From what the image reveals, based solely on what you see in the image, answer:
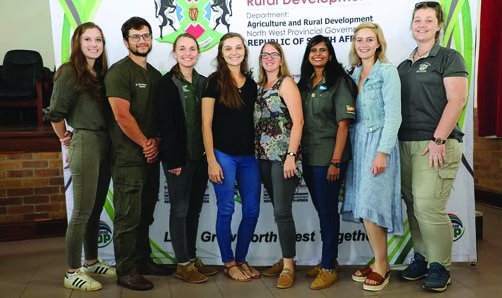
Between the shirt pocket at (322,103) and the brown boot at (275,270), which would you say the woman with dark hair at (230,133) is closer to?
the brown boot at (275,270)

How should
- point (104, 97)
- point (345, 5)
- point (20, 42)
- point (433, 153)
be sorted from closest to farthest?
point (433, 153)
point (104, 97)
point (345, 5)
point (20, 42)

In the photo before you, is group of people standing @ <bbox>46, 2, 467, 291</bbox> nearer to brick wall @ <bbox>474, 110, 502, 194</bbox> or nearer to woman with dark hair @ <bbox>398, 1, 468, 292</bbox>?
woman with dark hair @ <bbox>398, 1, 468, 292</bbox>

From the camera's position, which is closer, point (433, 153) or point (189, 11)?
point (433, 153)

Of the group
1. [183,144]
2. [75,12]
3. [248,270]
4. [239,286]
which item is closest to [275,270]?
[248,270]

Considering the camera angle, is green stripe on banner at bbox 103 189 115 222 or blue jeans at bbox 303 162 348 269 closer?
blue jeans at bbox 303 162 348 269

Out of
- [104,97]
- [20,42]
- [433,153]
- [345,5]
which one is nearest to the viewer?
[433,153]

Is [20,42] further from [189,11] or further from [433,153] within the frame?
[433,153]

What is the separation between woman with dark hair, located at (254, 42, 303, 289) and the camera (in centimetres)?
257

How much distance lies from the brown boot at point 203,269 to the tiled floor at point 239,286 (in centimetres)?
6

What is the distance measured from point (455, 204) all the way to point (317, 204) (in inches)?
40.7

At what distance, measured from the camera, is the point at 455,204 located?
10.0 feet

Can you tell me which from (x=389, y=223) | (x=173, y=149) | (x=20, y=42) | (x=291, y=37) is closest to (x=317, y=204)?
(x=389, y=223)

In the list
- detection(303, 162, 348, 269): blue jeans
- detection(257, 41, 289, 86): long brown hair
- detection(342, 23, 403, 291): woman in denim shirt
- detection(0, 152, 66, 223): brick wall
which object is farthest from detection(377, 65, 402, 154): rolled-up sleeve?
detection(0, 152, 66, 223): brick wall

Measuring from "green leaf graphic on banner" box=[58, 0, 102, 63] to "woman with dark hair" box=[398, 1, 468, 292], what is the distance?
6.53 feet
